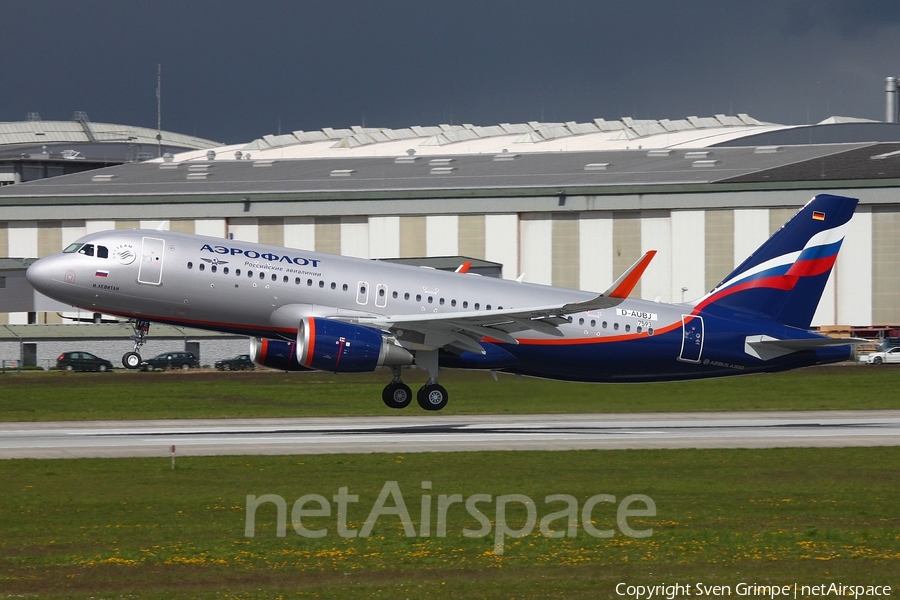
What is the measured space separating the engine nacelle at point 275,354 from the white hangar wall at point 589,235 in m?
43.7

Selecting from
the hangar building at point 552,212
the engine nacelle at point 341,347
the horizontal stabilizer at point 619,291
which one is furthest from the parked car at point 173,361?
the horizontal stabilizer at point 619,291

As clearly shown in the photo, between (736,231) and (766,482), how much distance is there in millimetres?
52678

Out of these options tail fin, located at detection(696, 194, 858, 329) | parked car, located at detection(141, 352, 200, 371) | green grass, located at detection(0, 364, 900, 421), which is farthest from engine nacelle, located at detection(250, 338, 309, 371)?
parked car, located at detection(141, 352, 200, 371)

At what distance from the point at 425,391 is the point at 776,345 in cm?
1109

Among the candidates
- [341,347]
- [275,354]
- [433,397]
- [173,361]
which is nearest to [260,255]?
[275,354]

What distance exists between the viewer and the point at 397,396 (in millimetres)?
36062

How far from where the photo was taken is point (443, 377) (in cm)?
3788

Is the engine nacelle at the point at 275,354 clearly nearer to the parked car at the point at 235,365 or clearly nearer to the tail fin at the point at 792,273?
the tail fin at the point at 792,273

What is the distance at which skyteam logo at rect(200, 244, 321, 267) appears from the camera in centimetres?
3466

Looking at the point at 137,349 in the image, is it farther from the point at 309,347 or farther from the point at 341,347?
the point at 341,347

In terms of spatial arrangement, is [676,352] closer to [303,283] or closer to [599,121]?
[303,283]

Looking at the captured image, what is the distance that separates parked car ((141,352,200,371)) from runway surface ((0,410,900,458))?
3339 centimetres

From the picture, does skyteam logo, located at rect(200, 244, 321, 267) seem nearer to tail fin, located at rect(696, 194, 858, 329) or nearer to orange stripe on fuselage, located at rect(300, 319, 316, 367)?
orange stripe on fuselage, located at rect(300, 319, 316, 367)

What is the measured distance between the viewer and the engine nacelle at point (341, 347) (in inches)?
1299
